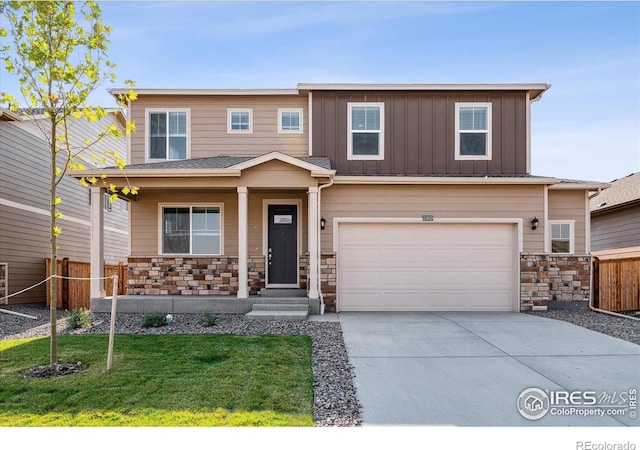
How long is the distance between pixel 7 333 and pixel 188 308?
324 cm

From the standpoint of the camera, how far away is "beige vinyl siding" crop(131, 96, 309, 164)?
37.4ft

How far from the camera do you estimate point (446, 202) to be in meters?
10.4

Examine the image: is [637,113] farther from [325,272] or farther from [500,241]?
[325,272]

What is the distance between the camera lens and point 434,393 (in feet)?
14.9

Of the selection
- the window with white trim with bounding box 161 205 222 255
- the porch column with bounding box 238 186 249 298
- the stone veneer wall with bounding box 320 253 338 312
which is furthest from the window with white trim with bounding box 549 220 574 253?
the window with white trim with bounding box 161 205 222 255

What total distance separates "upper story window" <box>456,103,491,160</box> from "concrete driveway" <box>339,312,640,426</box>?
185 inches

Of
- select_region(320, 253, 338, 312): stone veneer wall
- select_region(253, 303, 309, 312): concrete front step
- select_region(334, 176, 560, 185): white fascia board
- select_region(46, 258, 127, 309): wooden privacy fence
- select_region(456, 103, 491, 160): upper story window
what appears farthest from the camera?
select_region(46, 258, 127, 309): wooden privacy fence

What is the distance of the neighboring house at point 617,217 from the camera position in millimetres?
13492

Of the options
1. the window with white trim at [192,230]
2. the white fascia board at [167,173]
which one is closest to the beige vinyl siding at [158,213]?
the window with white trim at [192,230]

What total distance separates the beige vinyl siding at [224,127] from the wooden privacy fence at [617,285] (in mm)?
7900

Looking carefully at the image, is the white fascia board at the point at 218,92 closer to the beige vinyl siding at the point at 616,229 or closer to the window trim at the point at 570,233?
the window trim at the point at 570,233

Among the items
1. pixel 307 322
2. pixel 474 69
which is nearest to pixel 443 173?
pixel 474 69

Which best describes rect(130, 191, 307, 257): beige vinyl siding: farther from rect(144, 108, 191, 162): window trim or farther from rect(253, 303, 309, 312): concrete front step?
rect(253, 303, 309, 312): concrete front step
